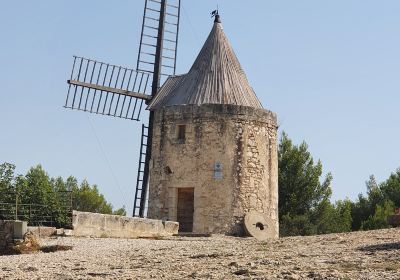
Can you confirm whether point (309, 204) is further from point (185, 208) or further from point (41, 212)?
point (41, 212)

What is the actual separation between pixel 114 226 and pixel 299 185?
45.2 ft

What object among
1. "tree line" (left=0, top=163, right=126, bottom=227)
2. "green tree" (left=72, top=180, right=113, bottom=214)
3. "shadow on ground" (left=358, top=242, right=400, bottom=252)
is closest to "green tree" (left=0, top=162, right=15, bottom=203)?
"tree line" (left=0, top=163, right=126, bottom=227)

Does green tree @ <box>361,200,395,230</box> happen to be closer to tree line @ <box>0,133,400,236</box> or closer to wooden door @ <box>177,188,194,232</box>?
tree line @ <box>0,133,400,236</box>

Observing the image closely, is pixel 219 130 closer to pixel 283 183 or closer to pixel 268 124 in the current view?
pixel 268 124

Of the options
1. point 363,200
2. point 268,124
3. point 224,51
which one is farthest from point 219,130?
point 363,200

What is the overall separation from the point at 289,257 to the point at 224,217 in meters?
10.4

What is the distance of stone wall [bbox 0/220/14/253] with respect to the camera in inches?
610

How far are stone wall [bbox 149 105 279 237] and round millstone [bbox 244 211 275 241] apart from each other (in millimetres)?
209

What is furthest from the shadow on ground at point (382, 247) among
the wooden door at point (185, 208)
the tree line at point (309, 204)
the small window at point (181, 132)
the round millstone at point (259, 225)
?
the tree line at point (309, 204)

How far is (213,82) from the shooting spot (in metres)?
23.8

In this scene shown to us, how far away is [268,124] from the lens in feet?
76.0

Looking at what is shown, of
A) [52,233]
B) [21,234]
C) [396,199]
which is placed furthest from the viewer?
[396,199]

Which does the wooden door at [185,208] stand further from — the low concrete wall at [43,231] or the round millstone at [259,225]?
the low concrete wall at [43,231]

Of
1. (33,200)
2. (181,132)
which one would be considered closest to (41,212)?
(33,200)
